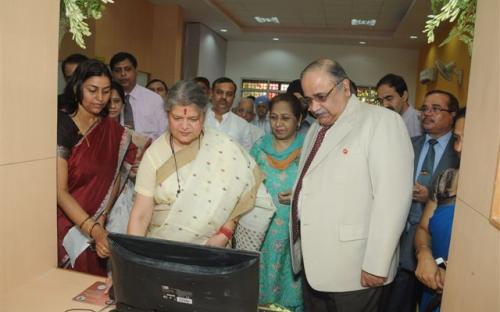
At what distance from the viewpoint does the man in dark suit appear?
2279 millimetres

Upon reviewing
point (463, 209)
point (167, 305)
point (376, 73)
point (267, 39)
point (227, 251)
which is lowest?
point (167, 305)

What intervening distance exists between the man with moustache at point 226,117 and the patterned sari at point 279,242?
1012mm

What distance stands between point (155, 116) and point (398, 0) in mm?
4910

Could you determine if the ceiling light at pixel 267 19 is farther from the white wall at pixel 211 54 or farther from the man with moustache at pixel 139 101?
the man with moustache at pixel 139 101

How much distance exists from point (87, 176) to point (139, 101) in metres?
1.43

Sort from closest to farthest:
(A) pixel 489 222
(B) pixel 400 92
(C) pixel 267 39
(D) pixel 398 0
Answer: (A) pixel 489 222 → (B) pixel 400 92 → (D) pixel 398 0 → (C) pixel 267 39

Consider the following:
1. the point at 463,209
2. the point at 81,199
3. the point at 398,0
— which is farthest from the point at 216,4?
the point at 463,209

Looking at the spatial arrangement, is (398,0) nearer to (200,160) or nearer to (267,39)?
(267,39)

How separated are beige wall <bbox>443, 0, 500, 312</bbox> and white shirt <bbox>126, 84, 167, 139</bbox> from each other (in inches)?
101

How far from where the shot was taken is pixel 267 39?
10477mm

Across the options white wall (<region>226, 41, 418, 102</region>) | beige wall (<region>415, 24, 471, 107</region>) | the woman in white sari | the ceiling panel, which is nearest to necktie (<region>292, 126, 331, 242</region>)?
the woman in white sari

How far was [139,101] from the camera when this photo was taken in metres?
3.45

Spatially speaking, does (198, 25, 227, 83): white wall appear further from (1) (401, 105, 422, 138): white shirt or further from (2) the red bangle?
(2) the red bangle

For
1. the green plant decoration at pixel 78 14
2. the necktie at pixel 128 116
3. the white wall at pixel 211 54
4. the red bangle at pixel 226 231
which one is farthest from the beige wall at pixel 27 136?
the white wall at pixel 211 54
